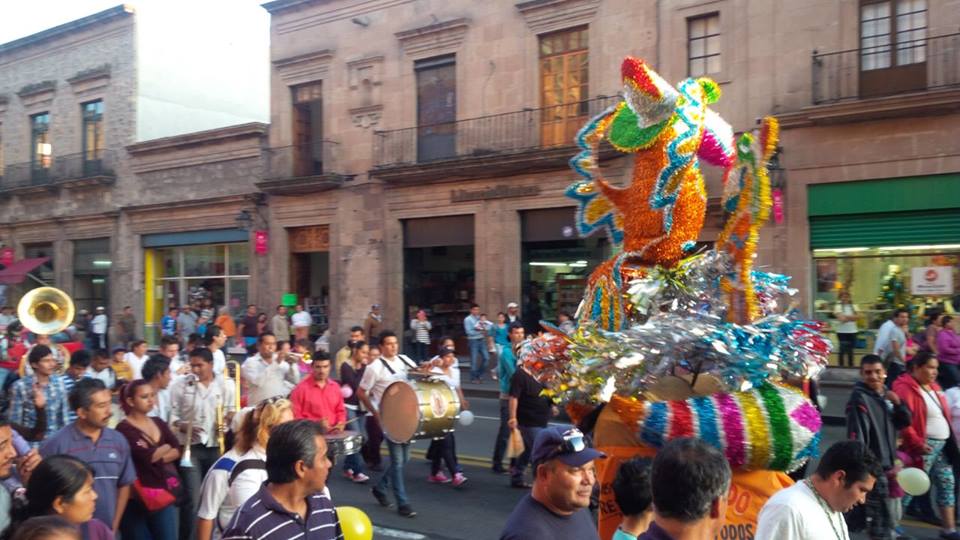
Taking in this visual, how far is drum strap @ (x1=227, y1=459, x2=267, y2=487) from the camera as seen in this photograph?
14.1 ft

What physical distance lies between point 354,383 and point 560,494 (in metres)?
6.86

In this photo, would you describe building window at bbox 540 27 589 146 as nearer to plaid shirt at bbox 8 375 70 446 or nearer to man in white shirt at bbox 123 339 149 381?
man in white shirt at bbox 123 339 149 381

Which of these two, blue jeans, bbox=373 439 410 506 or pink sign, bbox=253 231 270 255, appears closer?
blue jeans, bbox=373 439 410 506

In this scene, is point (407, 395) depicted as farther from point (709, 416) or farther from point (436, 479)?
point (709, 416)

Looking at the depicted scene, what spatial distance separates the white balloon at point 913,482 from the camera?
6.00 metres

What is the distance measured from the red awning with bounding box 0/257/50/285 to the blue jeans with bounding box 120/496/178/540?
27.0m

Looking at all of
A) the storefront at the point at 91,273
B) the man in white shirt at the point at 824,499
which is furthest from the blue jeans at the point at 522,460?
the storefront at the point at 91,273

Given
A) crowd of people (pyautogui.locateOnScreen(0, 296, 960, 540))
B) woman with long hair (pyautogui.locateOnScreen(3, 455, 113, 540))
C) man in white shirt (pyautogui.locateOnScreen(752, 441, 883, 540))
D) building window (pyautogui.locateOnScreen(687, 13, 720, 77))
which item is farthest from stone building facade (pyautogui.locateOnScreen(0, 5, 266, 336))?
man in white shirt (pyautogui.locateOnScreen(752, 441, 883, 540))

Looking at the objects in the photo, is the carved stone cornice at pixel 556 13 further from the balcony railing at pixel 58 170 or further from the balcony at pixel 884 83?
the balcony railing at pixel 58 170

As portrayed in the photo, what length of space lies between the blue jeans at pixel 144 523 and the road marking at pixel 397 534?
Result: 226cm

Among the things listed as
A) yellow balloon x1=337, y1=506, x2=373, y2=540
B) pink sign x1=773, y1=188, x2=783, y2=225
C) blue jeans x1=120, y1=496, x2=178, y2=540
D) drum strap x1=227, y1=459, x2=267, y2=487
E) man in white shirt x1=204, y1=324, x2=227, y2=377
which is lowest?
blue jeans x1=120, y1=496, x2=178, y2=540

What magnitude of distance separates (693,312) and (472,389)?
13.1m

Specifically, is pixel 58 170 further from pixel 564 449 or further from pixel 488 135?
pixel 564 449

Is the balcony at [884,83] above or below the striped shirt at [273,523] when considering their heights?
above
